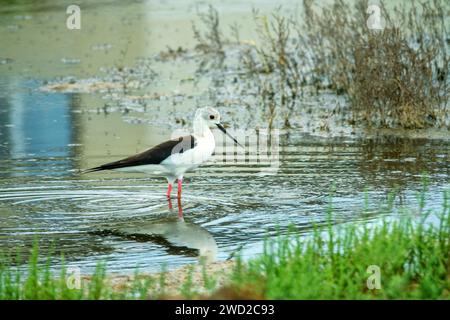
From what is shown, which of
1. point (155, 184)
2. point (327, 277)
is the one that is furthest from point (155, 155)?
point (327, 277)

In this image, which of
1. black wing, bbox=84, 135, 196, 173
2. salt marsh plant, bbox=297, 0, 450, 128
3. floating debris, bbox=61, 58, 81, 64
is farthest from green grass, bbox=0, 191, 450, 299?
floating debris, bbox=61, 58, 81, 64

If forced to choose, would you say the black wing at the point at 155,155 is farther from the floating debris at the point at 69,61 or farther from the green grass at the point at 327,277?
the floating debris at the point at 69,61

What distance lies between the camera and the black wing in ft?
36.2

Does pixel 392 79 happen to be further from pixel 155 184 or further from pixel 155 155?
pixel 155 155

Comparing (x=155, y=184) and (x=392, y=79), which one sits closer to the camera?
(x=155, y=184)

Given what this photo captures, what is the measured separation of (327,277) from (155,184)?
18.2 feet

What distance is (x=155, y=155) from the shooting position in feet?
36.5

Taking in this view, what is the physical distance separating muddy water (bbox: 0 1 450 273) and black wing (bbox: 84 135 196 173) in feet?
1.31

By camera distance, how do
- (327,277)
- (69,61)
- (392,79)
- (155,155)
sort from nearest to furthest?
(327,277)
(155,155)
(392,79)
(69,61)

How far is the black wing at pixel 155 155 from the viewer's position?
11.0 metres

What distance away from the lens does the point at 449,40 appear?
18531 millimetres

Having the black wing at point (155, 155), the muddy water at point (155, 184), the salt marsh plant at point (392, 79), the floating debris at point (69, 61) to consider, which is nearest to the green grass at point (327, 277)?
the muddy water at point (155, 184)

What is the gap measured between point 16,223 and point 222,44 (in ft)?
42.4
